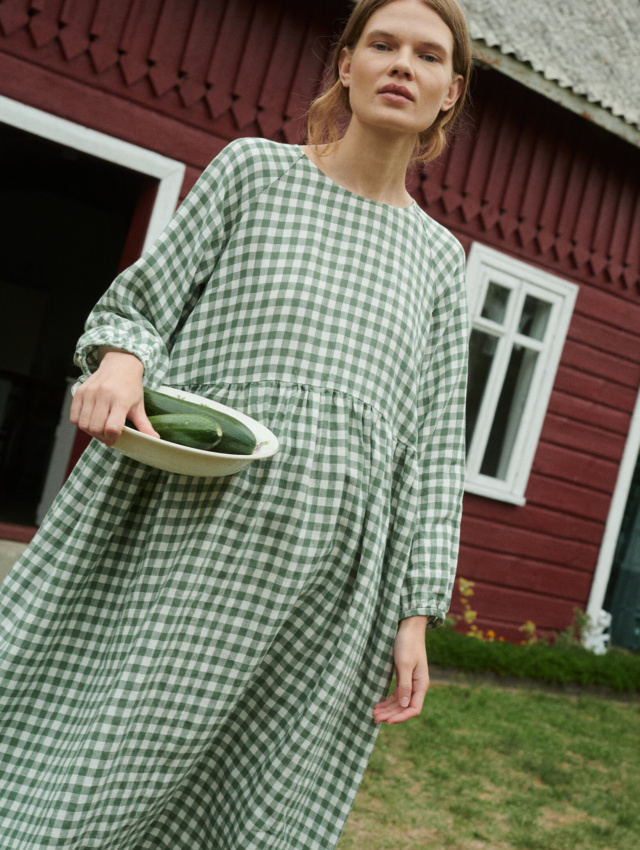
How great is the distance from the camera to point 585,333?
7164mm

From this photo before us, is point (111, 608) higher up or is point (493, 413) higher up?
point (493, 413)

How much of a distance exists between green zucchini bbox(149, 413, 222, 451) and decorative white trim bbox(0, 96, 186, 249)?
161 inches

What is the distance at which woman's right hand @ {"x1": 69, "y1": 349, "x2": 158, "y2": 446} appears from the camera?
1.25 metres

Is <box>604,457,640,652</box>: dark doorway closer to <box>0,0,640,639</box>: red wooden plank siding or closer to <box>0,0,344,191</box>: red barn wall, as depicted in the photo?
<box>0,0,640,639</box>: red wooden plank siding

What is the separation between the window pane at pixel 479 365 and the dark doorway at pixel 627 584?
415 centimetres

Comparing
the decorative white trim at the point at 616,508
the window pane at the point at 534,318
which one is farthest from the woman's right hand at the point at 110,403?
the decorative white trim at the point at 616,508

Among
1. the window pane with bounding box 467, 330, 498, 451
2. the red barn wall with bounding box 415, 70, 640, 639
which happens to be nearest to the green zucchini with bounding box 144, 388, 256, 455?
the red barn wall with bounding box 415, 70, 640, 639

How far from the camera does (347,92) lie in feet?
6.04

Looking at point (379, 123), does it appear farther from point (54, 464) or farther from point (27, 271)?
point (27, 271)

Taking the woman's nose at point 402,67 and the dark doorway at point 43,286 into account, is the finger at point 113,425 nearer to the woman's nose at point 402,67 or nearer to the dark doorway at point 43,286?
the woman's nose at point 402,67

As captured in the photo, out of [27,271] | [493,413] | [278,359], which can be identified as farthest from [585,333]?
[27,271]

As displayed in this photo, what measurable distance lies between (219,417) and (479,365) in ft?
18.1

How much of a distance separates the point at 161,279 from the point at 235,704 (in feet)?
2.47

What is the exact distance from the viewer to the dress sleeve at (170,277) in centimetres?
143
